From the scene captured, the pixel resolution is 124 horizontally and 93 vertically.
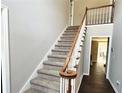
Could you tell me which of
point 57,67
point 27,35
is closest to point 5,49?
point 27,35

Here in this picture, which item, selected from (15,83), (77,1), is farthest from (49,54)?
(77,1)

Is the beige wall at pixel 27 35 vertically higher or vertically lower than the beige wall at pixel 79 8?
lower

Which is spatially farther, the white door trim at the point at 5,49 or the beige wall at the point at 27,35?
the beige wall at the point at 27,35

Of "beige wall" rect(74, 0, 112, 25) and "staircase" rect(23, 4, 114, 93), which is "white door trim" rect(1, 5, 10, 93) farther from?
"beige wall" rect(74, 0, 112, 25)

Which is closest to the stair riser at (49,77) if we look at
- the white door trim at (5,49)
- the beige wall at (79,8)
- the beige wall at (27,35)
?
the beige wall at (27,35)

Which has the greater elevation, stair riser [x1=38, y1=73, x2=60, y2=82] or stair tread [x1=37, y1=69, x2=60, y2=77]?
stair tread [x1=37, y1=69, x2=60, y2=77]

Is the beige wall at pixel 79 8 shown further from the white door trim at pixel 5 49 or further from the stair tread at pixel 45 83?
the white door trim at pixel 5 49

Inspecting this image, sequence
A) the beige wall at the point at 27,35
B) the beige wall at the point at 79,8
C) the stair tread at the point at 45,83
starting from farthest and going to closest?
the beige wall at the point at 79,8 → the stair tread at the point at 45,83 → the beige wall at the point at 27,35

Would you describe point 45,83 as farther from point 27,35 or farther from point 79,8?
point 79,8

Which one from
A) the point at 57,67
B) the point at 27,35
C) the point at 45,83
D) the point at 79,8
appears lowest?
the point at 45,83

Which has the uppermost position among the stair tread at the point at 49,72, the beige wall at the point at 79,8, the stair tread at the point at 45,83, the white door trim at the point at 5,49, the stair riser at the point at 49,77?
the beige wall at the point at 79,8

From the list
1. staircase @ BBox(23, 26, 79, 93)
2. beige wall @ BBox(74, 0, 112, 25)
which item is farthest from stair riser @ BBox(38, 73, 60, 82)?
beige wall @ BBox(74, 0, 112, 25)

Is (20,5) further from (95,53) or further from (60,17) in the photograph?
(95,53)

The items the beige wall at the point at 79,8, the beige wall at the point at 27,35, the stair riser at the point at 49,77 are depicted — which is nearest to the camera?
the beige wall at the point at 27,35
